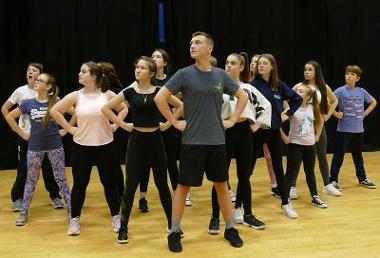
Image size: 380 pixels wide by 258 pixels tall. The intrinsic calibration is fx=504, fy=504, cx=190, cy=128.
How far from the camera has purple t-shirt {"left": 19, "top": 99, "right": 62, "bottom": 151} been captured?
4.24m

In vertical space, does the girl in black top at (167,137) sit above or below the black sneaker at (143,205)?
above

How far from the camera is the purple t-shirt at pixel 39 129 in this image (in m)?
4.24

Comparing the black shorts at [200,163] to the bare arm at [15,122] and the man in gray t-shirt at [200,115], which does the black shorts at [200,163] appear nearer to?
the man in gray t-shirt at [200,115]

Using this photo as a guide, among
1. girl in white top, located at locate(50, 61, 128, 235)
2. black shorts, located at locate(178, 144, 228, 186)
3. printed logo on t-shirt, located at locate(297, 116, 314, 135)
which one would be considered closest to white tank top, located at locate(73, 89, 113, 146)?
girl in white top, located at locate(50, 61, 128, 235)

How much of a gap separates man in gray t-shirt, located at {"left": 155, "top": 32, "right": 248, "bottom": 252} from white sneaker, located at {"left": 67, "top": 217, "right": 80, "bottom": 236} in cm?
84

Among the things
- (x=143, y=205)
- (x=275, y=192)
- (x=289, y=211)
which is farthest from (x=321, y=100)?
(x=143, y=205)

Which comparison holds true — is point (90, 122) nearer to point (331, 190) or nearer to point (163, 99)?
point (163, 99)

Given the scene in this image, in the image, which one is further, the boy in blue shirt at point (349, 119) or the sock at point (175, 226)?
the boy in blue shirt at point (349, 119)

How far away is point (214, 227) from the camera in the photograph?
4.05m

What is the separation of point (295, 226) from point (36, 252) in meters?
2.07

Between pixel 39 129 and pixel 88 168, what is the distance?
0.65m

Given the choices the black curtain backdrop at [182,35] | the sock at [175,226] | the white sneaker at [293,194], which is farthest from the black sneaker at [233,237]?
the black curtain backdrop at [182,35]

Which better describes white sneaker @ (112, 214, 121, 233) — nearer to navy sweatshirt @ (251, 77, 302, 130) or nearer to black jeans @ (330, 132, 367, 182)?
navy sweatshirt @ (251, 77, 302, 130)

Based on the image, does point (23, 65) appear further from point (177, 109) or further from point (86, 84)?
point (177, 109)
